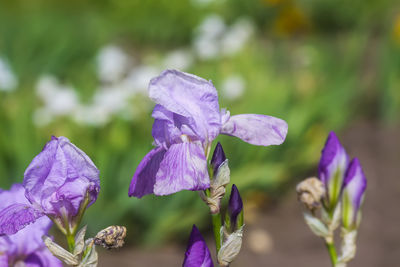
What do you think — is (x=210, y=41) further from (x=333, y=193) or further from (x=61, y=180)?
(x=61, y=180)

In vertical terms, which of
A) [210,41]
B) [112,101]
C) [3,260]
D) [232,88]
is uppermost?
[210,41]

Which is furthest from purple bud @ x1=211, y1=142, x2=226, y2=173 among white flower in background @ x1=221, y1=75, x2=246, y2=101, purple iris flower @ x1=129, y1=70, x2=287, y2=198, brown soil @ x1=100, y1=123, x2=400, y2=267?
white flower in background @ x1=221, y1=75, x2=246, y2=101

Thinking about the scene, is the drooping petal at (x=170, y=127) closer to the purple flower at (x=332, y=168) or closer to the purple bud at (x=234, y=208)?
the purple bud at (x=234, y=208)

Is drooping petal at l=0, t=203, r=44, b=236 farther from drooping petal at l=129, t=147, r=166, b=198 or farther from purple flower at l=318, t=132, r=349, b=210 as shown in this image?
purple flower at l=318, t=132, r=349, b=210

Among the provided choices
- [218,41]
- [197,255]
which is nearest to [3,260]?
[197,255]

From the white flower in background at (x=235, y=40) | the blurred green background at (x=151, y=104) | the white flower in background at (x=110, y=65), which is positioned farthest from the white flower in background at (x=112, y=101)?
the white flower in background at (x=235, y=40)

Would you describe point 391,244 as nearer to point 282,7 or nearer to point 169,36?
point 282,7
